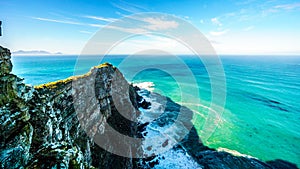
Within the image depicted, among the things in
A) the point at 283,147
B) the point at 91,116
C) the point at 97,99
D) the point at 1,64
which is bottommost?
the point at 283,147

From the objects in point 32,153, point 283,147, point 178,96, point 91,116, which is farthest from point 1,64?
point 178,96

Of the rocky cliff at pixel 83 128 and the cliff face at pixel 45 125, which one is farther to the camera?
the rocky cliff at pixel 83 128

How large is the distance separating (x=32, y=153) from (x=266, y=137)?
4587cm

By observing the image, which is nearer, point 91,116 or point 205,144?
point 91,116

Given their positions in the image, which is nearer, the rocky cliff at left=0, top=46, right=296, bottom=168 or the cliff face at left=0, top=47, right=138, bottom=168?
the cliff face at left=0, top=47, right=138, bottom=168

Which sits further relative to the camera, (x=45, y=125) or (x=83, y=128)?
(x=83, y=128)

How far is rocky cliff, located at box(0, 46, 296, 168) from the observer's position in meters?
7.11

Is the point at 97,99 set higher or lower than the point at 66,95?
lower

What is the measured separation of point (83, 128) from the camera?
55.6ft

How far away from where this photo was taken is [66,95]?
614 inches

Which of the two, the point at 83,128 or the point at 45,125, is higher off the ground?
the point at 45,125

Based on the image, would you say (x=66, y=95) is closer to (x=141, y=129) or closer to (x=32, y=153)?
(x=32, y=153)

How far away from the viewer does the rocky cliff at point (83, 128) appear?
711cm

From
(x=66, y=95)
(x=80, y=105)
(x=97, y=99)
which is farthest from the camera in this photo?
(x=97, y=99)
